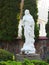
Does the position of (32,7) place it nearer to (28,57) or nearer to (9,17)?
(9,17)

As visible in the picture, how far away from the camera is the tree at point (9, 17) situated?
64.0 ft

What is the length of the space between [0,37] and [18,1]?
243cm

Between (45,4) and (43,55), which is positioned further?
(45,4)

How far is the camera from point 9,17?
64.8 feet

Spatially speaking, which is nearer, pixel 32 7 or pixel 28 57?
pixel 28 57

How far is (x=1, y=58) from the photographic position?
12.5 metres

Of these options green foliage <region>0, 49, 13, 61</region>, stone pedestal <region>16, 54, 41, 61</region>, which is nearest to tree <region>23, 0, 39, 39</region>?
stone pedestal <region>16, 54, 41, 61</region>

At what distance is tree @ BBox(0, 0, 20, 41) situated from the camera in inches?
768

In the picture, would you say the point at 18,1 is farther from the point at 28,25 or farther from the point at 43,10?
the point at 43,10

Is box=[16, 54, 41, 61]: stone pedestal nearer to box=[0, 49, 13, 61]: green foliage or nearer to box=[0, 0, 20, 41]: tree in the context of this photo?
box=[0, 49, 13, 61]: green foliage

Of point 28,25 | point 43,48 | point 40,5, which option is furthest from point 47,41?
point 40,5

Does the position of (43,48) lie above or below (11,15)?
below

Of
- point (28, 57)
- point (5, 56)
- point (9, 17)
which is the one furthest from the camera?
point (9, 17)

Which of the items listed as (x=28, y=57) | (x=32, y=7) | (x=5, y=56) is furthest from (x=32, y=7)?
(x=5, y=56)
